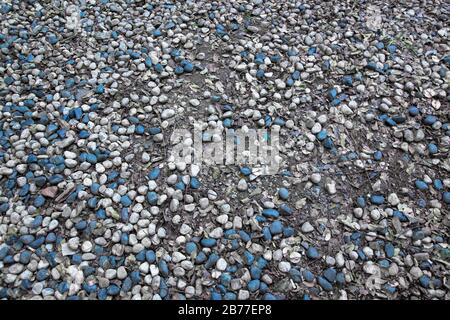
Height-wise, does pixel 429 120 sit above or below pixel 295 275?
above

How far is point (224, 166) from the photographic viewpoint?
241cm

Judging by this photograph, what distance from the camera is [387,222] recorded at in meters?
2.23

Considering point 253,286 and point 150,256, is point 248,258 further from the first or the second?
point 150,256

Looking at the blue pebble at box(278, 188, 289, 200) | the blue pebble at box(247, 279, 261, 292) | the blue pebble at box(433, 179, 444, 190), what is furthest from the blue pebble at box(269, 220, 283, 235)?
the blue pebble at box(433, 179, 444, 190)

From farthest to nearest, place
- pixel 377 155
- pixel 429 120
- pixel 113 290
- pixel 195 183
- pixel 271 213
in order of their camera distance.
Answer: pixel 429 120 → pixel 377 155 → pixel 195 183 → pixel 271 213 → pixel 113 290

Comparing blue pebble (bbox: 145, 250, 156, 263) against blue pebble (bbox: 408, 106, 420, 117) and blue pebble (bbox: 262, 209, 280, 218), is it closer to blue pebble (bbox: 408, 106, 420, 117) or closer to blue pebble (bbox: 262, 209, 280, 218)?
blue pebble (bbox: 262, 209, 280, 218)

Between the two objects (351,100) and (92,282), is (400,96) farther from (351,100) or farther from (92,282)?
(92,282)

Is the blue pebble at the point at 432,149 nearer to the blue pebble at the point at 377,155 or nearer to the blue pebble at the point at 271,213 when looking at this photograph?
the blue pebble at the point at 377,155

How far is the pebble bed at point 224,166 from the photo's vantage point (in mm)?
2078

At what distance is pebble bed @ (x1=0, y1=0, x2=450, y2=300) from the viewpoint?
2.08 metres

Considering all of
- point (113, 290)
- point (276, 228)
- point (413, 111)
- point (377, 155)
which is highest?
point (413, 111)

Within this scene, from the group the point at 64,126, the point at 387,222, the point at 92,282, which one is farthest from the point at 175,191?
the point at 387,222

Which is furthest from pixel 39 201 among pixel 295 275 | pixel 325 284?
pixel 325 284
